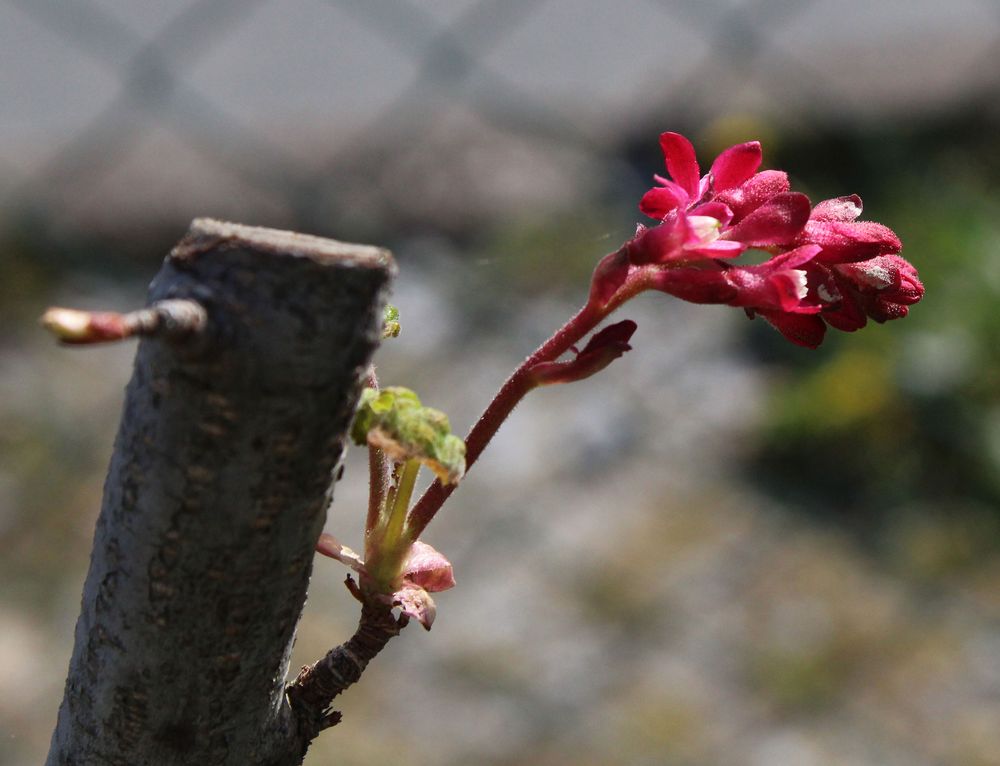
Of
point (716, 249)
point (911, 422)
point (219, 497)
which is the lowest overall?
point (219, 497)

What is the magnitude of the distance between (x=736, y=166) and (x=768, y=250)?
0.05m

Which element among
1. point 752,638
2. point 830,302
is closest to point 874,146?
point 752,638

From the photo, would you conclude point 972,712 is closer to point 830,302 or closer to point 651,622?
point 651,622

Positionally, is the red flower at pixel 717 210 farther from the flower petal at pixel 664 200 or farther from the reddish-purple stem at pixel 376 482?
the reddish-purple stem at pixel 376 482

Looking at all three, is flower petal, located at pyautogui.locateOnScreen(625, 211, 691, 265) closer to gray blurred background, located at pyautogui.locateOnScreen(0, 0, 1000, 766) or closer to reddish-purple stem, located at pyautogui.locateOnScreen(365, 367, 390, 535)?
reddish-purple stem, located at pyautogui.locateOnScreen(365, 367, 390, 535)

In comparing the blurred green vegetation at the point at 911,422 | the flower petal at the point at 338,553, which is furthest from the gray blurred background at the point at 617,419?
the flower petal at the point at 338,553

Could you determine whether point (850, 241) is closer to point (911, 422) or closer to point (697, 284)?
point (697, 284)

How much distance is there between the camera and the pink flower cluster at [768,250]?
1.82 ft

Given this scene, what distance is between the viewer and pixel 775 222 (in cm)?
56

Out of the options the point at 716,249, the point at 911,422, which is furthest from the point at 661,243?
the point at 911,422

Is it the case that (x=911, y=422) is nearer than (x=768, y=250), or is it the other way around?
(x=768, y=250)

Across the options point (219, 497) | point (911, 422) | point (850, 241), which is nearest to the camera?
point (219, 497)

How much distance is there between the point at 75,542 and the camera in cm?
288

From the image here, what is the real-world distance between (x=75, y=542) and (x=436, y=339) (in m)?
1.17
